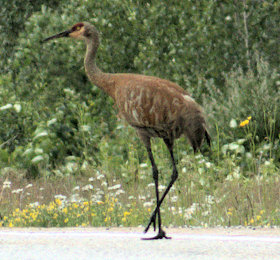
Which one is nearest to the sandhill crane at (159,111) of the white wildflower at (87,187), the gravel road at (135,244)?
the gravel road at (135,244)

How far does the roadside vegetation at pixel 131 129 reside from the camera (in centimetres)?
846

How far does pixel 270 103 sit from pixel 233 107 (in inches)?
22.1

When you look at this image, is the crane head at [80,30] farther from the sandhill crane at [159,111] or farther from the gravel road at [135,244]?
the gravel road at [135,244]

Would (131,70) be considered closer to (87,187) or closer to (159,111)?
(87,187)

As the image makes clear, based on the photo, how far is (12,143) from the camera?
38.2 ft

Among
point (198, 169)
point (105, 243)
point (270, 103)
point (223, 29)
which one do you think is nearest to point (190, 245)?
point (105, 243)

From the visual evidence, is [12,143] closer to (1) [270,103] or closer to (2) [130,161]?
(2) [130,161]

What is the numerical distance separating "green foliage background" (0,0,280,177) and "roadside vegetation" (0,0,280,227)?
22mm

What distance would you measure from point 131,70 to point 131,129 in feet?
6.55

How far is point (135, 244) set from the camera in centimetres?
657

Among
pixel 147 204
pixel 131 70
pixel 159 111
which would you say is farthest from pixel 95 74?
pixel 131 70

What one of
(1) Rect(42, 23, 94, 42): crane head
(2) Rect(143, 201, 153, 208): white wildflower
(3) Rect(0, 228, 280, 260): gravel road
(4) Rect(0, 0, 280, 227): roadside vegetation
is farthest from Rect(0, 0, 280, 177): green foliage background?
(3) Rect(0, 228, 280, 260): gravel road

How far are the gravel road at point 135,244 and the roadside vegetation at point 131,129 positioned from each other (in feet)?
2.16

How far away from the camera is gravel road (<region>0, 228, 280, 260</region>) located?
19.9 feet
